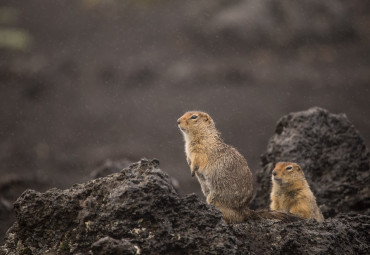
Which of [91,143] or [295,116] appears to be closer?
[295,116]

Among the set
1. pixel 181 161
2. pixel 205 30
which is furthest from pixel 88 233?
pixel 205 30

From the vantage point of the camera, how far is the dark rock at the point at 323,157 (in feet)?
27.8

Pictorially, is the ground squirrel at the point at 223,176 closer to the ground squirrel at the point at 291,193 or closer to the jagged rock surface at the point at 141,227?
the jagged rock surface at the point at 141,227

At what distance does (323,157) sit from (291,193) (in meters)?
1.45

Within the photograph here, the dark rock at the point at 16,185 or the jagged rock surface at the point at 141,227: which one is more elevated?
the dark rock at the point at 16,185

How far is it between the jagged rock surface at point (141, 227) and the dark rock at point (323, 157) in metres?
3.18

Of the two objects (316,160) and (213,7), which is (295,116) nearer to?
(316,160)

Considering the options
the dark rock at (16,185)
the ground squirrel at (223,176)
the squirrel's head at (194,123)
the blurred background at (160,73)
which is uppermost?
the blurred background at (160,73)

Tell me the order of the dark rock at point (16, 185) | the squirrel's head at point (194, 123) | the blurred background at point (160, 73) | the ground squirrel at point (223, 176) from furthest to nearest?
the blurred background at point (160, 73) < the dark rock at point (16, 185) < the squirrel's head at point (194, 123) < the ground squirrel at point (223, 176)

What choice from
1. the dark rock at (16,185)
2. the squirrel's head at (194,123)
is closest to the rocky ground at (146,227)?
the squirrel's head at (194,123)

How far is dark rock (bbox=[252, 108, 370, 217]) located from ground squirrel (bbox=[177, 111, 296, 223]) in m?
2.35

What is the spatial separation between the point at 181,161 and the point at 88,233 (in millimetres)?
10584

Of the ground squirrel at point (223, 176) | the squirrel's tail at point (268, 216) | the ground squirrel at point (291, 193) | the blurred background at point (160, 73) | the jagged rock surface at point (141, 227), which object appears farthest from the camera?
the blurred background at point (160, 73)

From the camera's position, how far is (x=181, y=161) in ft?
49.5
